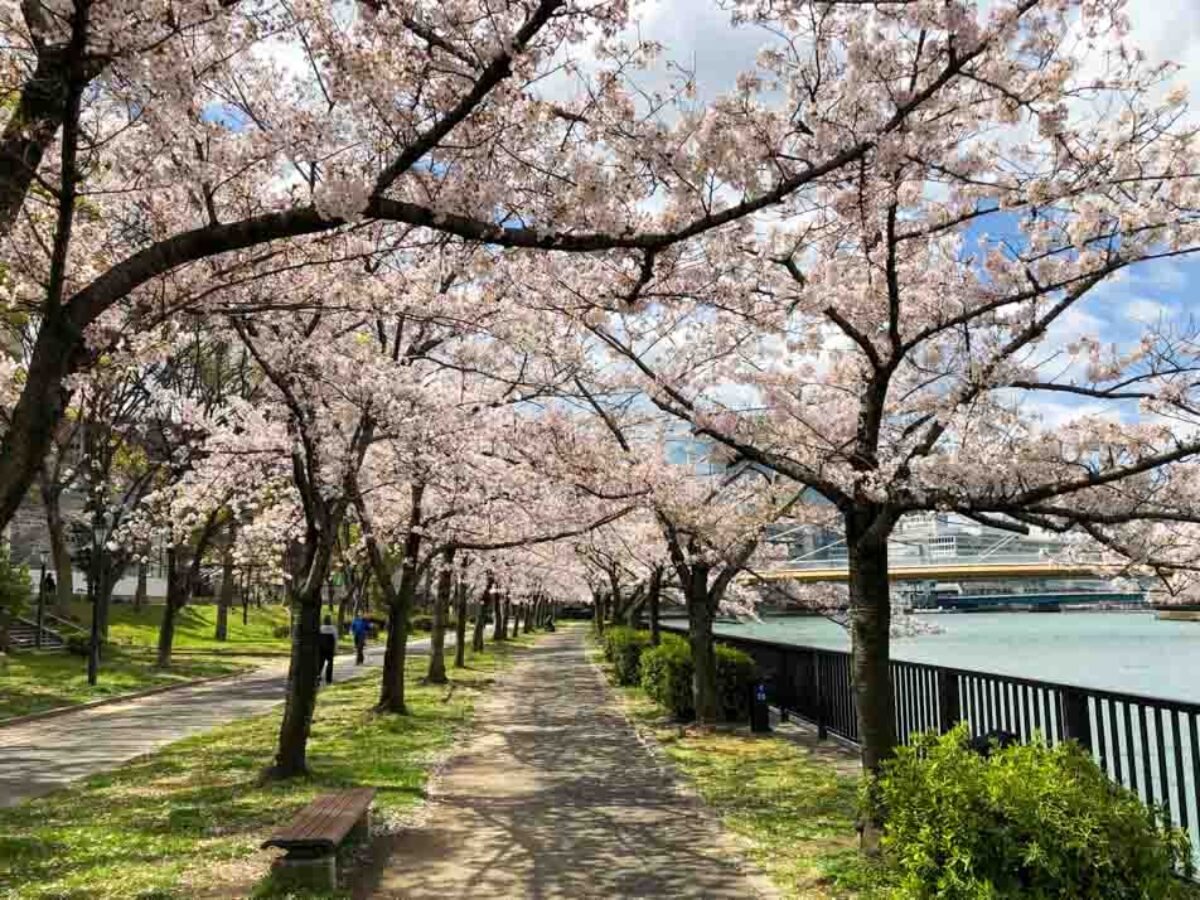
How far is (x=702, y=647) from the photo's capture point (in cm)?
1282

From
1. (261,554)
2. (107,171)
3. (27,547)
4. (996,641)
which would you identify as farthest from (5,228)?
(27,547)

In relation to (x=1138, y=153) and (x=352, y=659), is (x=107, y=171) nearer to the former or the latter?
(x=1138, y=153)

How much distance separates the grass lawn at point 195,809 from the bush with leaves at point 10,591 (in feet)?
39.0

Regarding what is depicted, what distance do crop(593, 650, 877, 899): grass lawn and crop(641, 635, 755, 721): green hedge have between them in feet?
2.28

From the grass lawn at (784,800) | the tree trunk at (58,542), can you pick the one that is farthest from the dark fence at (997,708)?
the tree trunk at (58,542)

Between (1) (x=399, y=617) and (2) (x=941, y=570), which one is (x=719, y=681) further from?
(2) (x=941, y=570)

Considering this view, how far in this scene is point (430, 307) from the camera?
976 centimetres

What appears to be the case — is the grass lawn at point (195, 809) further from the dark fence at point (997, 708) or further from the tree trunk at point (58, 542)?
the tree trunk at point (58, 542)

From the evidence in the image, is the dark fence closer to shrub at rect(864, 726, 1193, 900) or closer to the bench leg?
shrub at rect(864, 726, 1193, 900)

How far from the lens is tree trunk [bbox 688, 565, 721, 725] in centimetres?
1271

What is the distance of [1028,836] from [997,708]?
451 cm

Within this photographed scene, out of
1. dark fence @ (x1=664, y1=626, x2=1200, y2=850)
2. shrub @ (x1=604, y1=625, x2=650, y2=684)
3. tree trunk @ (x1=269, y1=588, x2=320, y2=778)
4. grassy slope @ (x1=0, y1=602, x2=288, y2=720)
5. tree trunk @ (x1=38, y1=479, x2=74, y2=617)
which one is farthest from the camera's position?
tree trunk @ (x1=38, y1=479, x2=74, y2=617)

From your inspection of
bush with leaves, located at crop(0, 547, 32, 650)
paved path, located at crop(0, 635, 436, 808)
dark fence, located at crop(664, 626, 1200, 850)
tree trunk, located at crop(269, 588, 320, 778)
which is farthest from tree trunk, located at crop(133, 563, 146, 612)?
tree trunk, located at crop(269, 588, 320, 778)

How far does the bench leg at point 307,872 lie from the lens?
18.3ft
